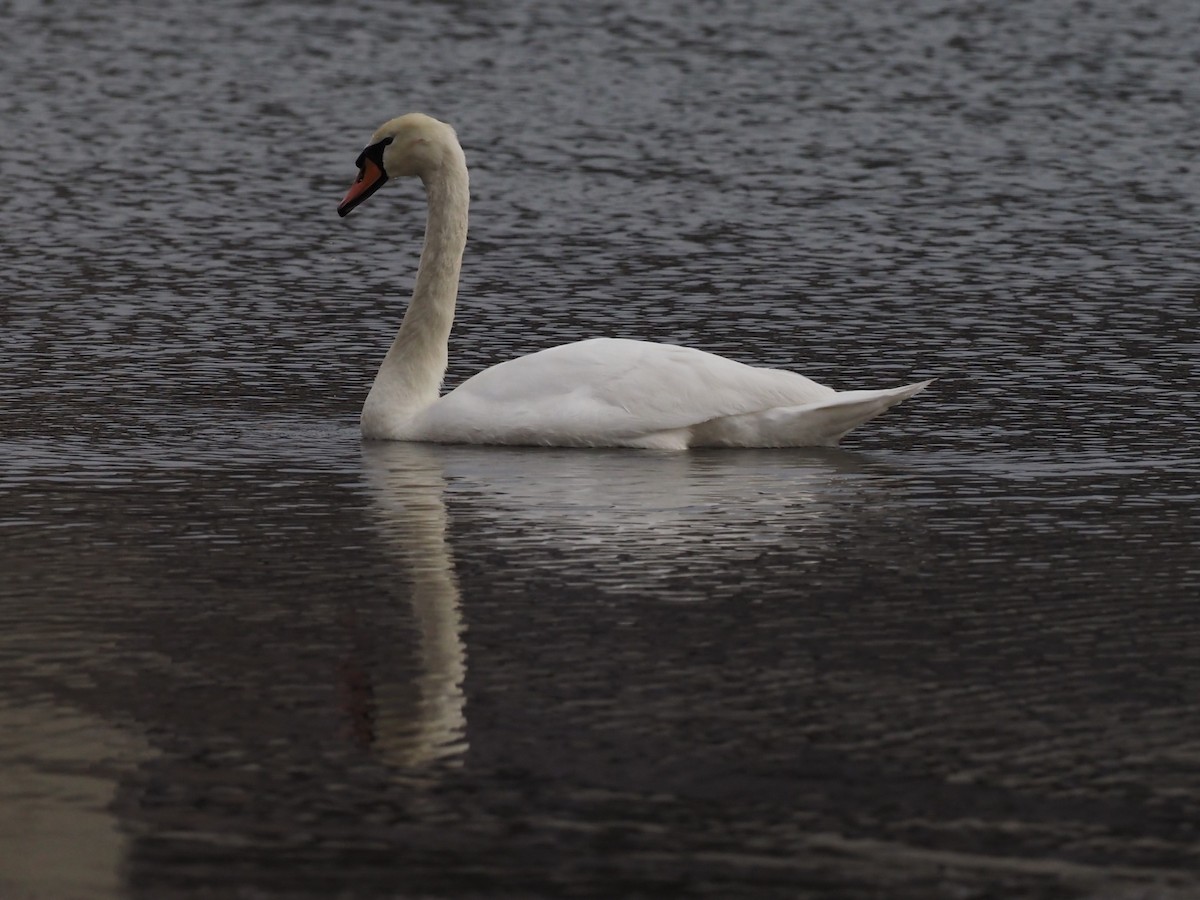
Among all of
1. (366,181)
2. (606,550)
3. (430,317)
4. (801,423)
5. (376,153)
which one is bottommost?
(606,550)

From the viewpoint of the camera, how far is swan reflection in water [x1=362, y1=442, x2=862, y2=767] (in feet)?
25.2

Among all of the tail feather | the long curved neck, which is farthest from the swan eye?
the tail feather

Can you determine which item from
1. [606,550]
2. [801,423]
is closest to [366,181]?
[801,423]

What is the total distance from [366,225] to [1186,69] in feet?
46.5

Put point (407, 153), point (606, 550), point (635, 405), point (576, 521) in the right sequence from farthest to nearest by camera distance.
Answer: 1. point (407, 153)
2. point (635, 405)
3. point (576, 521)
4. point (606, 550)

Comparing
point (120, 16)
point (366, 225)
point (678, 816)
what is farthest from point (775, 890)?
point (120, 16)

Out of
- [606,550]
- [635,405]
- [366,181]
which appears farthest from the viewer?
[366,181]

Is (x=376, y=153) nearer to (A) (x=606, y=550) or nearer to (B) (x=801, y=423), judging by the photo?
(B) (x=801, y=423)

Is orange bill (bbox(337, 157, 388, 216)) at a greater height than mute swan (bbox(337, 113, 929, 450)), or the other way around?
orange bill (bbox(337, 157, 388, 216))

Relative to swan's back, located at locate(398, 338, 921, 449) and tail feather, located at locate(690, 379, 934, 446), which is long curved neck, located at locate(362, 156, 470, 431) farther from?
tail feather, located at locate(690, 379, 934, 446)

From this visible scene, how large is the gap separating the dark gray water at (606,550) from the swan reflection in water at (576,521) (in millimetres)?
32

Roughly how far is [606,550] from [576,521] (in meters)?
0.62

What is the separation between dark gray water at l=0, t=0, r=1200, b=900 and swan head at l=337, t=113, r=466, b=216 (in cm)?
114

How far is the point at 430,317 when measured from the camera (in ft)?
43.0
